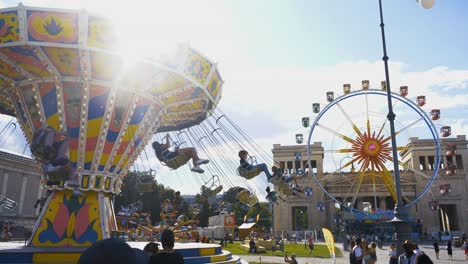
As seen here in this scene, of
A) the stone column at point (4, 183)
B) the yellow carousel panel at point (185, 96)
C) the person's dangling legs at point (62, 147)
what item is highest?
the yellow carousel panel at point (185, 96)

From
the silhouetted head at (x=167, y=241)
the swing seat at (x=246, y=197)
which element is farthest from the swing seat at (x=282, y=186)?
the silhouetted head at (x=167, y=241)

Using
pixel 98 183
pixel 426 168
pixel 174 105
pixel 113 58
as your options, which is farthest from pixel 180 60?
pixel 426 168

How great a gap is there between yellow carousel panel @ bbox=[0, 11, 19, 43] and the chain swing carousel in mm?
29

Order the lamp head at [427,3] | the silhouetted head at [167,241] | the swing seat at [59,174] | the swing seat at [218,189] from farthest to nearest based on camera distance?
the swing seat at [218,189]
the swing seat at [59,174]
the lamp head at [427,3]
the silhouetted head at [167,241]

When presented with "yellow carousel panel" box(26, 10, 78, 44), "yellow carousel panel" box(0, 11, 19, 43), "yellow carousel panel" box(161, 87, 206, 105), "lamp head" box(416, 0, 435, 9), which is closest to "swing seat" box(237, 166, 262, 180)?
"yellow carousel panel" box(161, 87, 206, 105)

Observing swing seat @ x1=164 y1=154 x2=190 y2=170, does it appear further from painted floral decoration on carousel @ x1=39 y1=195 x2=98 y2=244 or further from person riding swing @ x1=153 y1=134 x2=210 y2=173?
painted floral decoration on carousel @ x1=39 y1=195 x2=98 y2=244

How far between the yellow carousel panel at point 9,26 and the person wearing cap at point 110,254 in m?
10.8

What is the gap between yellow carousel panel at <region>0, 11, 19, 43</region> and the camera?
35.6 ft

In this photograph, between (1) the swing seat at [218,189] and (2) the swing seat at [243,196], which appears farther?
(1) the swing seat at [218,189]

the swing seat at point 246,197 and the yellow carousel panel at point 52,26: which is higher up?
the yellow carousel panel at point 52,26

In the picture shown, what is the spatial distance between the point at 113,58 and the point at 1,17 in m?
3.37

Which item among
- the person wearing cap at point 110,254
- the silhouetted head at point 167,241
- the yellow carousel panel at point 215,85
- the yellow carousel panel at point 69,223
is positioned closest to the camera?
the person wearing cap at point 110,254

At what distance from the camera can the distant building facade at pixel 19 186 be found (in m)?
40.5

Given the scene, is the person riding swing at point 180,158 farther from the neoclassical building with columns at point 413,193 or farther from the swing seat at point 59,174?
the neoclassical building with columns at point 413,193
